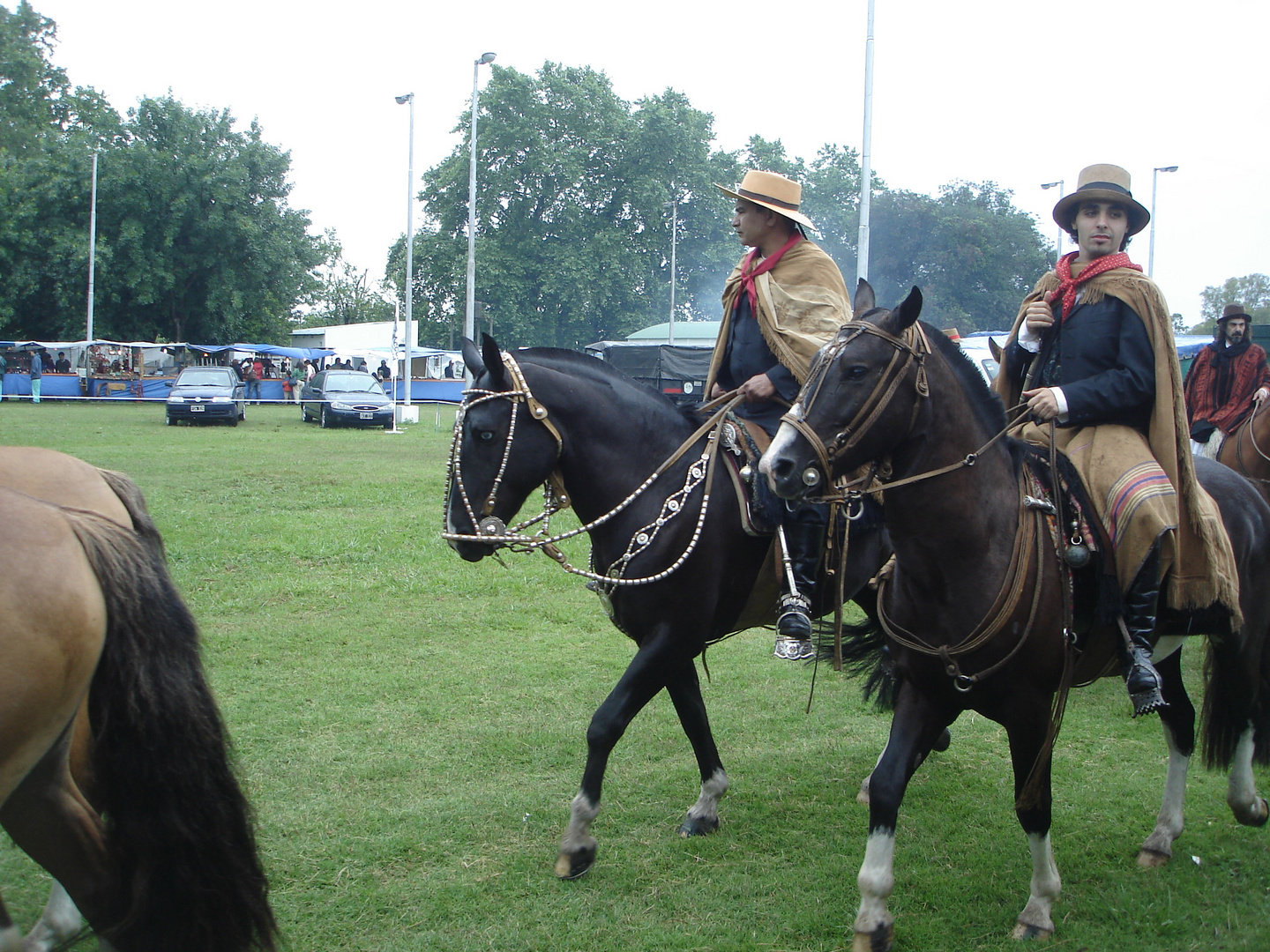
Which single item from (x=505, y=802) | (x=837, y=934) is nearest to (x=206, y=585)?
(x=505, y=802)

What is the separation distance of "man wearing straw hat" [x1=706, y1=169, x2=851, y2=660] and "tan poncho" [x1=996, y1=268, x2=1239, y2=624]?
1.29 meters

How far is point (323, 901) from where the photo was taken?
3.74 m

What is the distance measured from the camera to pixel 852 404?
318 cm

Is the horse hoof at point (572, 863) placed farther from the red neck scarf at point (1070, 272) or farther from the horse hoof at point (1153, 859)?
the red neck scarf at point (1070, 272)

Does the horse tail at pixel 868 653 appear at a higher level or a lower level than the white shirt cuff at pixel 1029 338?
lower

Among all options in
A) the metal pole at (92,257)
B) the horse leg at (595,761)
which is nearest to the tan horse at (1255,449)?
the horse leg at (595,761)

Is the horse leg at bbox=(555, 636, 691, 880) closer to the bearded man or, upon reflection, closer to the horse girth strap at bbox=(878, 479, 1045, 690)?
the horse girth strap at bbox=(878, 479, 1045, 690)

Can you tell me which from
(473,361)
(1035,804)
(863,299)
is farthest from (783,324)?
(1035,804)

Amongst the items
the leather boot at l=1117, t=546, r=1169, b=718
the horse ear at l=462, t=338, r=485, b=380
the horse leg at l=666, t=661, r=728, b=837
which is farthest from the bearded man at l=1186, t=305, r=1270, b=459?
the horse ear at l=462, t=338, r=485, b=380

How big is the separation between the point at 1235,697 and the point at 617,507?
3.16 m

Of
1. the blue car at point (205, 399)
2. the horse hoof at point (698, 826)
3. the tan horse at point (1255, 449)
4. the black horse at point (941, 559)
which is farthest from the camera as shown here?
the blue car at point (205, 399)

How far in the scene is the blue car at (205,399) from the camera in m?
27.1

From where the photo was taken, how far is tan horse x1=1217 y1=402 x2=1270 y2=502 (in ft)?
26.9

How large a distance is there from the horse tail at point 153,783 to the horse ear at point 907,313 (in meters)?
2.51
